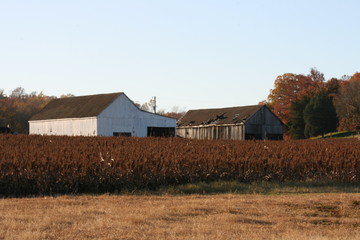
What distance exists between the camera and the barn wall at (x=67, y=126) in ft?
174

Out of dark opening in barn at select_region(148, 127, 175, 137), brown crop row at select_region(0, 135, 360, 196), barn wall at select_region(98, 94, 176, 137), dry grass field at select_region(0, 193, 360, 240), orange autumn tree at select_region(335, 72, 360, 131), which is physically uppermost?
orange autumn tree at select_region(335, 72, 360, 131)

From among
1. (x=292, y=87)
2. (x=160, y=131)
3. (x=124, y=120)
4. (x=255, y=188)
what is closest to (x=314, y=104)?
(x=292, y=87)

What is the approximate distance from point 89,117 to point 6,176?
35.5 m

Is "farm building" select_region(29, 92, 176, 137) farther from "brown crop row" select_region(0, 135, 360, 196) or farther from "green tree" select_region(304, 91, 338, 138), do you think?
"green tree" select_region(304, 91, 338, 138)

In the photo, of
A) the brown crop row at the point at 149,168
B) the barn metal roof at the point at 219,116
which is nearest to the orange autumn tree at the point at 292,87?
the barn metal roof at the point at 219,116

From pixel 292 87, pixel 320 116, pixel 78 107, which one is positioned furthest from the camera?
pixel 292 87

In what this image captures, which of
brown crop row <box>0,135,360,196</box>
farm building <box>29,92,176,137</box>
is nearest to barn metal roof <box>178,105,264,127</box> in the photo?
farm building <box>29,92,176,137</box>

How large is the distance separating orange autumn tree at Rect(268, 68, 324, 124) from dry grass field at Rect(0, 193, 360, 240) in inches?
3354

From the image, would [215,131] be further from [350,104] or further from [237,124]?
[350,104]

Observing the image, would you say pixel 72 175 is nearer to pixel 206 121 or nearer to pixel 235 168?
pixel 235 168

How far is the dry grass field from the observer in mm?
10211

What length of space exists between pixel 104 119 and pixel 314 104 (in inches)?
1632

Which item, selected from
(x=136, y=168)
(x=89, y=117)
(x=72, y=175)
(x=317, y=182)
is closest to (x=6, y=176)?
(x=72, y=175)

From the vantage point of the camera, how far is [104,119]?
52719mm
